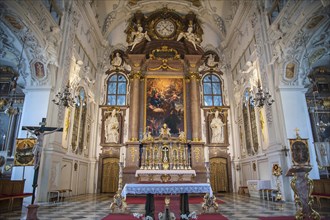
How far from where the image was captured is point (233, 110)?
15.6 m

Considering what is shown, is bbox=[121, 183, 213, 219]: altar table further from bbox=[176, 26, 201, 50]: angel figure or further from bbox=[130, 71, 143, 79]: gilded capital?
bbox=[176, 26, 201, 50]: angel figure

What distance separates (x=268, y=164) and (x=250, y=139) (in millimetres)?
2669

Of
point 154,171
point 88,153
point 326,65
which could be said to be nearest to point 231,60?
point 326,65

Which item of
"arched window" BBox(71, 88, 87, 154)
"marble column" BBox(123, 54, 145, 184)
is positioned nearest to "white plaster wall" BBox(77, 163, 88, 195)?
"arched window" BBox(71, 88, 87, 154)

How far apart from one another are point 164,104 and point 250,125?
545 cm

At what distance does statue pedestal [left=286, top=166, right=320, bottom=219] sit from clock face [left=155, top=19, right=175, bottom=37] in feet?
44.7

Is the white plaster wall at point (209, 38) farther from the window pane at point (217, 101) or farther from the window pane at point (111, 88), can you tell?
the window pane at point (111, 88)

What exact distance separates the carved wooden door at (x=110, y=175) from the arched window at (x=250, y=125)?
25.4 feet

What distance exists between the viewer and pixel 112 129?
15047 mm

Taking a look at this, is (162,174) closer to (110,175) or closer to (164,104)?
(110,175)

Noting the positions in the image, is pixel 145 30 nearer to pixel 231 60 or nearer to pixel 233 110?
pixel 231 60

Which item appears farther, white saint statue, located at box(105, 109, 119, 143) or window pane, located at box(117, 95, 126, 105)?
window pane, located at box(117, 95, 126, 105)

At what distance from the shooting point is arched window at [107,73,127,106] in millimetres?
16172

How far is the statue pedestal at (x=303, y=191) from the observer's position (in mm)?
5254
